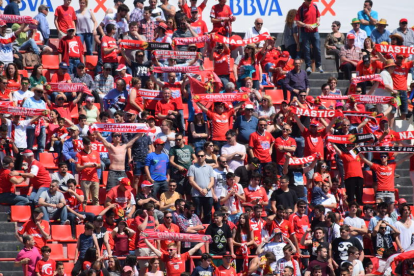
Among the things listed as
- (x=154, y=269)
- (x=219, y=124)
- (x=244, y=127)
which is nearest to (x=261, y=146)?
(x=244, y=127)

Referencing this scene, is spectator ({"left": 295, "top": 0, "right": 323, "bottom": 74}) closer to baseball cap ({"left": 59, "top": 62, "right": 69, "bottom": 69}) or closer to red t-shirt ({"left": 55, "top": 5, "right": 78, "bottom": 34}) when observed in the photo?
red t-shirt ({"left": 55, "top": 5, "right": 78, "bottom": 34})

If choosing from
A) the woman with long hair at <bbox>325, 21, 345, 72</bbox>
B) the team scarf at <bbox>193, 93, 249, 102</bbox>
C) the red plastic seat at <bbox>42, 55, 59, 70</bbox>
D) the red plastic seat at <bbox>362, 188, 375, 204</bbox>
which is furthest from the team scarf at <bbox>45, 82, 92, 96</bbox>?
the woman with long hair at <bbox>325, 21, 345, 72</bbox>

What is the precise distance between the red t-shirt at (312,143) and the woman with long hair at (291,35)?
146 inches

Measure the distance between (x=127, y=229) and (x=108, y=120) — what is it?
3.72 metres

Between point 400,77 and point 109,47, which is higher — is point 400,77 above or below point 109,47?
below

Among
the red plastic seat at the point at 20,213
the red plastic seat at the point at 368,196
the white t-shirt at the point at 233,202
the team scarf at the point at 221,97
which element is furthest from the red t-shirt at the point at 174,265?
the red plastic seat at the point at 368,196

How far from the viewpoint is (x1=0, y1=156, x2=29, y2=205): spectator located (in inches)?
826

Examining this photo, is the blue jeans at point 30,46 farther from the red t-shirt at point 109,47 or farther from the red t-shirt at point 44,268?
the red t-shirt at point 44,268

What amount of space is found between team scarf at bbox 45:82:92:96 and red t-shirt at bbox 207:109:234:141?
2.83m

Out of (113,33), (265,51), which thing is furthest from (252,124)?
(113,33)

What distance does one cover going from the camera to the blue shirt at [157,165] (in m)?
21.8

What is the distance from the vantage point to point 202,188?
70.2 feet

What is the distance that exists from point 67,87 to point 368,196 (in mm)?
6917

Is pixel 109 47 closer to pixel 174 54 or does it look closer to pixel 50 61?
pixel 50 61
